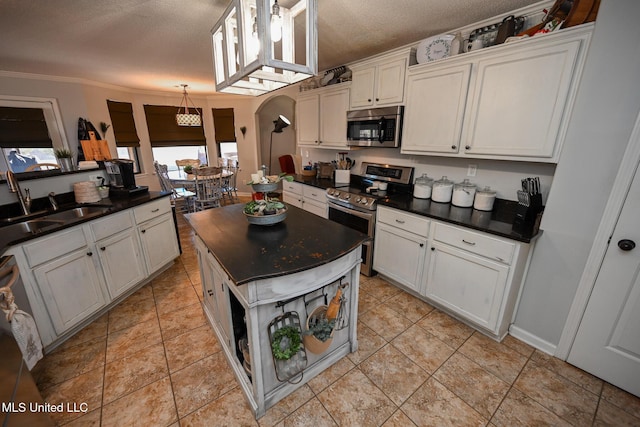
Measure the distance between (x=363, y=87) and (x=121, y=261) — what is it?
300 centimetres

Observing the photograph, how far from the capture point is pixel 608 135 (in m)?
1.42

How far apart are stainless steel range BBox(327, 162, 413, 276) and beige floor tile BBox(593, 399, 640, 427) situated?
69.5 inches

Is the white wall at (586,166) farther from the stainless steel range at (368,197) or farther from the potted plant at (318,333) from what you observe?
the potted plant at (318,333)

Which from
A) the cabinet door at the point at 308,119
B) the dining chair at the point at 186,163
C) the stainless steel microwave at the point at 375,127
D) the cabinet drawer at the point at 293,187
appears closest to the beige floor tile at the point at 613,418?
the stainless steel microwave at the point at 375,127

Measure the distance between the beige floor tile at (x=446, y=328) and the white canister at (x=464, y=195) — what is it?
1.00m

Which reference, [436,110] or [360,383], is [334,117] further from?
[360,383]

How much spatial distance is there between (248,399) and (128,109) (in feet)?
18.9

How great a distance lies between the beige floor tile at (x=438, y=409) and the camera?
4.50ft

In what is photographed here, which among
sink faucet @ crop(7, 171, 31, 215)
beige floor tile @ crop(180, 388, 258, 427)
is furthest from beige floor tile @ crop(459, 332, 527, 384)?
sink faucet @ crop(7, 171, 31, 215)

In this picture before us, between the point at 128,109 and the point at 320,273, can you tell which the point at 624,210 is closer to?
the point at 320,273

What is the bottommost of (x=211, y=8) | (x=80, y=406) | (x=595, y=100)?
(x=80, y=406)

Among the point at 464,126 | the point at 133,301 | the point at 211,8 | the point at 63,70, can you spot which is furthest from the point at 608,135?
the point at 63,70

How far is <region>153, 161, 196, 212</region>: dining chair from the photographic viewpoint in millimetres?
4574

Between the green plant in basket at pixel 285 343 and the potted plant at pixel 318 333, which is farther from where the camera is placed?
the potted plant at pixel 318 333
